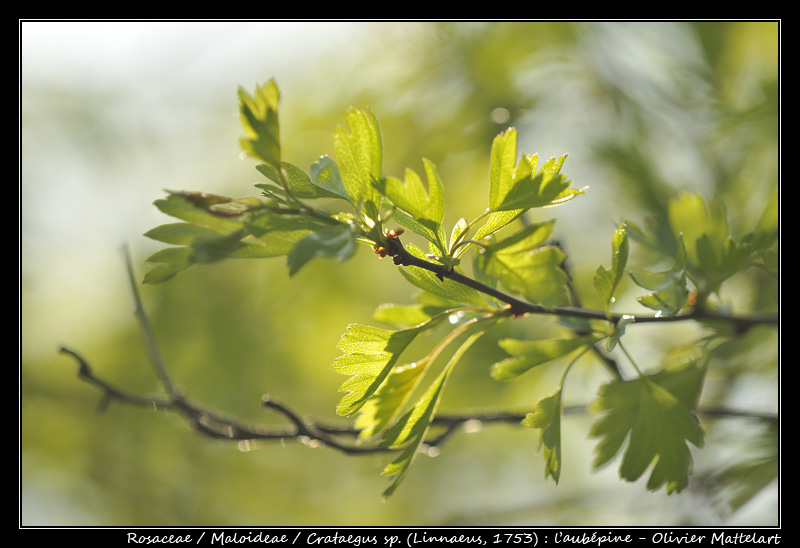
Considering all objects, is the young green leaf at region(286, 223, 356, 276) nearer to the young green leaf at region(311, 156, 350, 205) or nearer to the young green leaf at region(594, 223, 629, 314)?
the young green leaf at region(311, 156, 350, 205)

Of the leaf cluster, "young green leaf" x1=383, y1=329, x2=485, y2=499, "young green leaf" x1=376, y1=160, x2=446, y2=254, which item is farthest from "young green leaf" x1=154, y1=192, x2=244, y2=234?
"young green leaf" x1=383, y1=329, x2=485, y2=499

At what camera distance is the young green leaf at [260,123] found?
358 millimetres

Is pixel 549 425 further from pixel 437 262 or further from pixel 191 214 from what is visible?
pixel 191 214

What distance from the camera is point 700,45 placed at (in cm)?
129

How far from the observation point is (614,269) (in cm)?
48

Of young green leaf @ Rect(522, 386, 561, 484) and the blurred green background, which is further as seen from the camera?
the blurred green background

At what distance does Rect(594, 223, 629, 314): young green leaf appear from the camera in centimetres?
47

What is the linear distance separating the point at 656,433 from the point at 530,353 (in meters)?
0.15

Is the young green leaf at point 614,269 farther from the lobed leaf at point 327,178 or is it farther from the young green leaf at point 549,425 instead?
the lobed leaf at point 327,178

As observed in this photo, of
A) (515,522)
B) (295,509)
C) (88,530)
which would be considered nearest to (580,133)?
(515,522)

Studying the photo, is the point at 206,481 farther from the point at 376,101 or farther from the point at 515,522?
the point at 376,101

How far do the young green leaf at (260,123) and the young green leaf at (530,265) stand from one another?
20 cm

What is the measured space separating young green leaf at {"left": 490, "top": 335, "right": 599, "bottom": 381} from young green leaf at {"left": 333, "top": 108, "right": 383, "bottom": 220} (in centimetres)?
19

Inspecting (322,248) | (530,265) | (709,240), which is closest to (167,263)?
(322,248)
